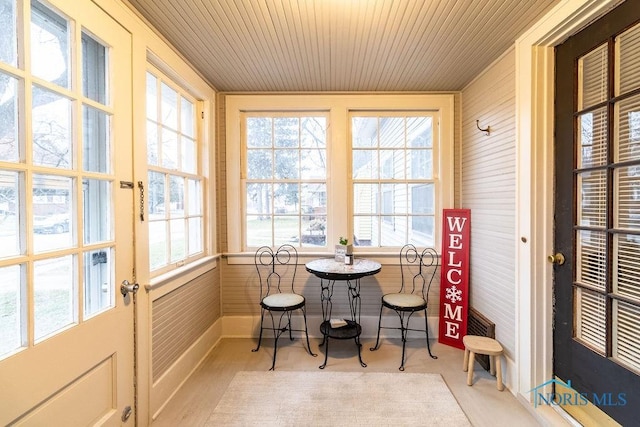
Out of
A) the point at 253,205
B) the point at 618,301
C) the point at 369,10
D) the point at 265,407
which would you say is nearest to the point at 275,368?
the point at 265,407

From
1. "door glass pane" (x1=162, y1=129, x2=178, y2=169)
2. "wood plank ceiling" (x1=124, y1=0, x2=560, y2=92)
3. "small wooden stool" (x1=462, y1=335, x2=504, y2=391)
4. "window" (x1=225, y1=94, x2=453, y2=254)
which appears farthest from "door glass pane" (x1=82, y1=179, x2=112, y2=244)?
"small wooden stool" (x1=462, y1=335, x2=504, y2=391)

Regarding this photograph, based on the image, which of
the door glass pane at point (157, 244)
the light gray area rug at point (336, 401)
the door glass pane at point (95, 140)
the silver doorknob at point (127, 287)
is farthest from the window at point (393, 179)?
the door glass pane at point (95, 140)

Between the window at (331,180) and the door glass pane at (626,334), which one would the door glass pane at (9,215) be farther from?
the door glass pane at (626,334)

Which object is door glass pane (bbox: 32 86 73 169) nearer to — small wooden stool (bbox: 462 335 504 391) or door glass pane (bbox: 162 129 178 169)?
door glass pane (bbox: 162 129 178 169)

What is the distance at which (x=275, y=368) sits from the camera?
237 cm

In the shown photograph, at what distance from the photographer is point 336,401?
1957 mm

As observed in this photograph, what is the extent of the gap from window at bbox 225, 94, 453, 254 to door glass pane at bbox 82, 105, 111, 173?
143cm

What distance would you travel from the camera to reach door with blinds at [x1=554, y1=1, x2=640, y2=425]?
1.40m

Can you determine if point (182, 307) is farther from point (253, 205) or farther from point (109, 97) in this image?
point (109, 97)

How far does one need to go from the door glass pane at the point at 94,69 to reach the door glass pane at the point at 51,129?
178 millimetres

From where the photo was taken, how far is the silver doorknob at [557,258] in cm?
178

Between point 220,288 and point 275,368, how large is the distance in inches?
40.7

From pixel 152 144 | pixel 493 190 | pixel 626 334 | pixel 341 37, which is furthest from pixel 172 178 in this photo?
pixel 626 334

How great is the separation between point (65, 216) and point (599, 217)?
277cm
